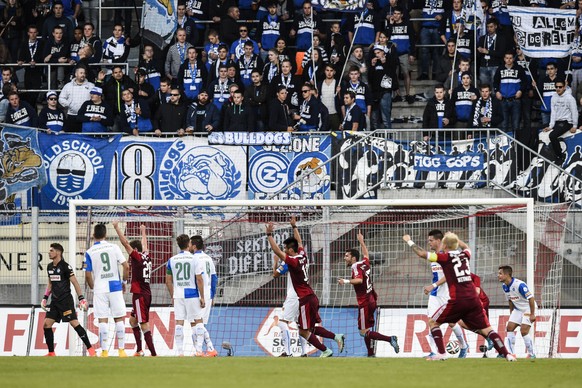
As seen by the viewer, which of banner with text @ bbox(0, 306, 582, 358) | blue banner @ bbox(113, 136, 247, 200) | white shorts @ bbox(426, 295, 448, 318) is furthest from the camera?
blue banner @ bbox(113, 136, 247, 200)

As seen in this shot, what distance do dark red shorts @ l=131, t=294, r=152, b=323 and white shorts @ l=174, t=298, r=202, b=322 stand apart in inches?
26.1

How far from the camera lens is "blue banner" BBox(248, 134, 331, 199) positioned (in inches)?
974

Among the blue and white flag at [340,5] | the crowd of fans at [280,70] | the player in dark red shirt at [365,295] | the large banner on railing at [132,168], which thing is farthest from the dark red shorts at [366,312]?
the blue and white flag at [340,5]

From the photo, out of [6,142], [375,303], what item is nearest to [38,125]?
[6,142]

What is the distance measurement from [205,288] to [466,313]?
5047mm

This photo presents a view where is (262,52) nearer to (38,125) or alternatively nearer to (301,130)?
(301,130)

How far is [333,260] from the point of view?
2353cm

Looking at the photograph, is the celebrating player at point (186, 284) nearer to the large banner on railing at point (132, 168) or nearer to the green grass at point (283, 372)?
the green grass at point (283, 372)

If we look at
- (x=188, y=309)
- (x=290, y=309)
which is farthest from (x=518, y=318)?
(x=188, y=309)

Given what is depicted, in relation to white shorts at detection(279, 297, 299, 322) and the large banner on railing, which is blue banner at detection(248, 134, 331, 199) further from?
white shorts at detection(279, 297, 299, 322)

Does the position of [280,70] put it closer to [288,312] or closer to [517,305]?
[288,312]

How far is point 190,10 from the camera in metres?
28.5

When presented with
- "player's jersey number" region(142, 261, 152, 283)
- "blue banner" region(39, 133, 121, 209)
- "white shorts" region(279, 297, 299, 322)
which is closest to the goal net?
"blue banner" region(39, 133, 121, 209)

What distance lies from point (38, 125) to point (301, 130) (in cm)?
563
